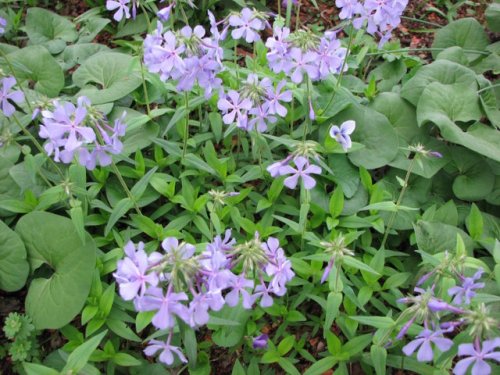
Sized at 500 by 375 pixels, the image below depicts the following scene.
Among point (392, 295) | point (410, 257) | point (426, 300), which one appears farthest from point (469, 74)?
point (426, 300)

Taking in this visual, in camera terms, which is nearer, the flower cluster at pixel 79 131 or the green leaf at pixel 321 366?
the flower cluster at pixel 79 131

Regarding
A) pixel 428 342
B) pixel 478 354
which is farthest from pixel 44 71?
pixel 478 354

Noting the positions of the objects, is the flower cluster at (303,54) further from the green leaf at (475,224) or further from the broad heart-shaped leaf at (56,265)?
the broad heart-shaped leaf at (56,265)

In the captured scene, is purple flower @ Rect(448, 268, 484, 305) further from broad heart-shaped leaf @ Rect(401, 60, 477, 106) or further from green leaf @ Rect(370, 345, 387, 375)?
broad heart-shaped leaf @ Rect(401, 60, 477, 106)

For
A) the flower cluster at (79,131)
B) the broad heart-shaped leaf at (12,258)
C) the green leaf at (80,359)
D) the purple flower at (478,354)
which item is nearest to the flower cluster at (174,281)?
the green leaf at (80,359)

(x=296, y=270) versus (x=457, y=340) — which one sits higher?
(x=457, y=340)

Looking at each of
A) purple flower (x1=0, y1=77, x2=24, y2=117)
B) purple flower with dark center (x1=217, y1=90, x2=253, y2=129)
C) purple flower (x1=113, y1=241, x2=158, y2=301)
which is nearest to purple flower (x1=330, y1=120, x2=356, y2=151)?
purple flower with dark center (x1=217, y1=90, x2=253, y2=129)

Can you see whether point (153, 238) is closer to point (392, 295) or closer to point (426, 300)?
point (392, 295)
